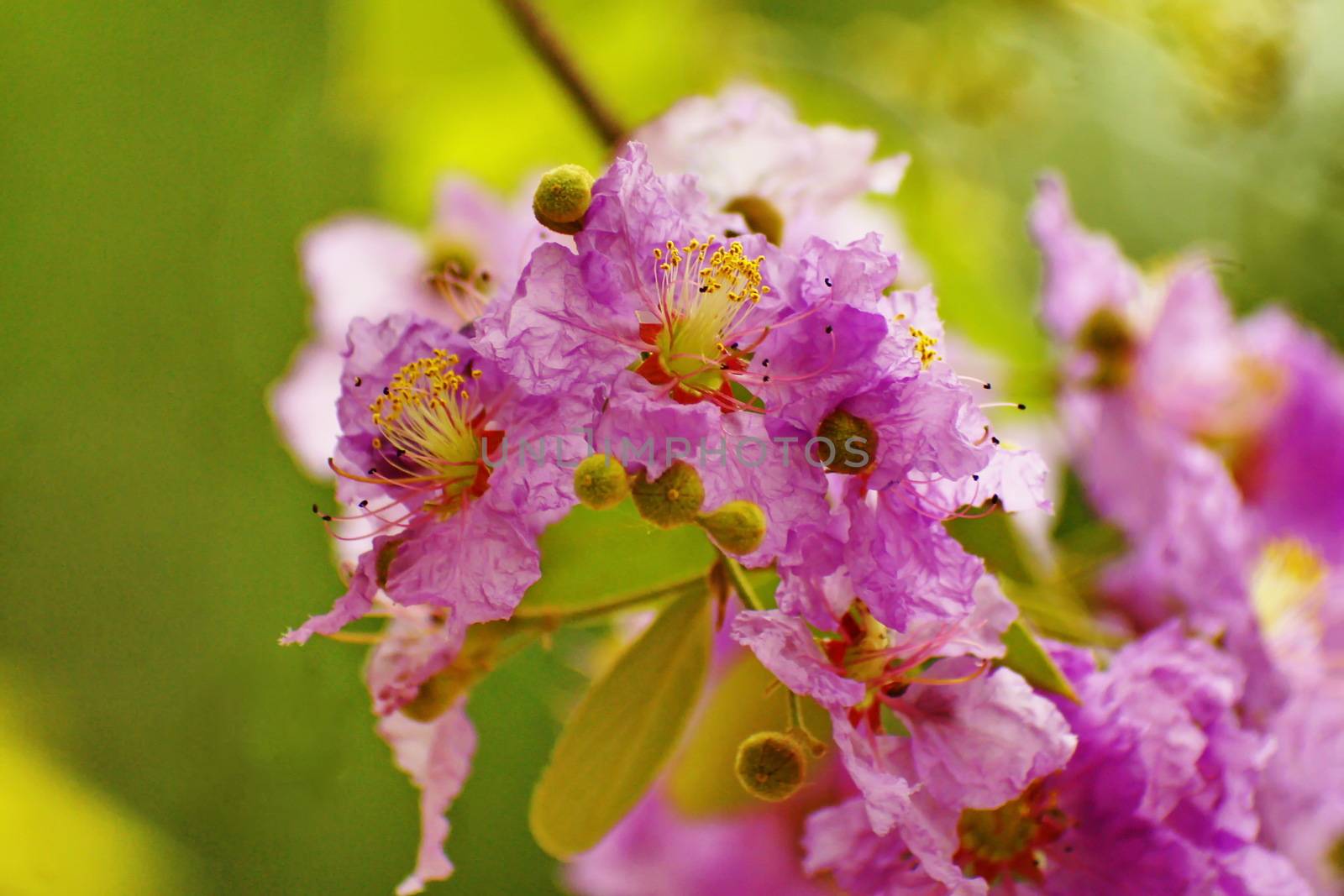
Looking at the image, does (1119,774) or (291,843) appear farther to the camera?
(291,843)

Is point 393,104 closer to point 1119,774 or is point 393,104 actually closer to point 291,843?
point 291,843

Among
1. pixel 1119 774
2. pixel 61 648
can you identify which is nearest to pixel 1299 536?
pixel 1119 774

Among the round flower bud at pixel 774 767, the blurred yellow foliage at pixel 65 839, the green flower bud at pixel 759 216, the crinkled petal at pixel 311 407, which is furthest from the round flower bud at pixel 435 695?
the blurred yellow foliage at pixel 65 839

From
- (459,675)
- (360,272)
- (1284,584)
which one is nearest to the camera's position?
(459,675)

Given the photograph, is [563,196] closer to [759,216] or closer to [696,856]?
[759,216]

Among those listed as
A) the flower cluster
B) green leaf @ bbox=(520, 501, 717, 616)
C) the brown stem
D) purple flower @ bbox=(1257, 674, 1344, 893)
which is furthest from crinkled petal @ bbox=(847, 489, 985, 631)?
the brown stem

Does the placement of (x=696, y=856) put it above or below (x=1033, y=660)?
below

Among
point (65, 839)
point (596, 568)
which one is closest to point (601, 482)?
point (596, 568)
